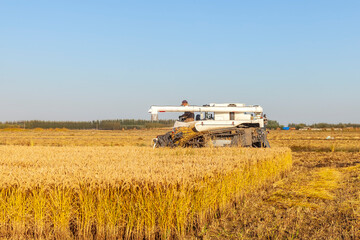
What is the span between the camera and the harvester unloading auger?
16969 millimetres

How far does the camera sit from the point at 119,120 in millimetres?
117500

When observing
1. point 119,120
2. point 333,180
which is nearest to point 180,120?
point 333,180

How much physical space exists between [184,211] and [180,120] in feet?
41.0

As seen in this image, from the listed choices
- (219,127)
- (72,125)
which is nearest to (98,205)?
(219,127)

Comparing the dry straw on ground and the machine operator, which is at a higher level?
the machine operator

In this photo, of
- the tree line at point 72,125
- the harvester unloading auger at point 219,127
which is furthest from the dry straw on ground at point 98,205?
the tree line at point 72,125

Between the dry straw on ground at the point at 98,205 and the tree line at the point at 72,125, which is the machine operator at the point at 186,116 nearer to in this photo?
the dry straw on ground at the point at 98,205

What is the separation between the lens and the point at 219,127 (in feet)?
57.0

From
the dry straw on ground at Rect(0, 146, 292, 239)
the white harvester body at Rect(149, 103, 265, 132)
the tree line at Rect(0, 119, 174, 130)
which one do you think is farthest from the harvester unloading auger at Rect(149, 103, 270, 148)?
the tree line at Rect(0, 119, 174, 130)

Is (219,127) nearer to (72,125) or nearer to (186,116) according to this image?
(186,116)

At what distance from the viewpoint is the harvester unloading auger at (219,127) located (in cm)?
1697

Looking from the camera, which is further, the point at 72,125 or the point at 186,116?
the point at 72,125

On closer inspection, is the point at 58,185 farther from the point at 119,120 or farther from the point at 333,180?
the point at 119,120

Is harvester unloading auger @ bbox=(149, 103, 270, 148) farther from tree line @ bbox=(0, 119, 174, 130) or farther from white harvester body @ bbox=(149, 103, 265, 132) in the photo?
tree line @ bbox=(0, 119, 174, 130)
